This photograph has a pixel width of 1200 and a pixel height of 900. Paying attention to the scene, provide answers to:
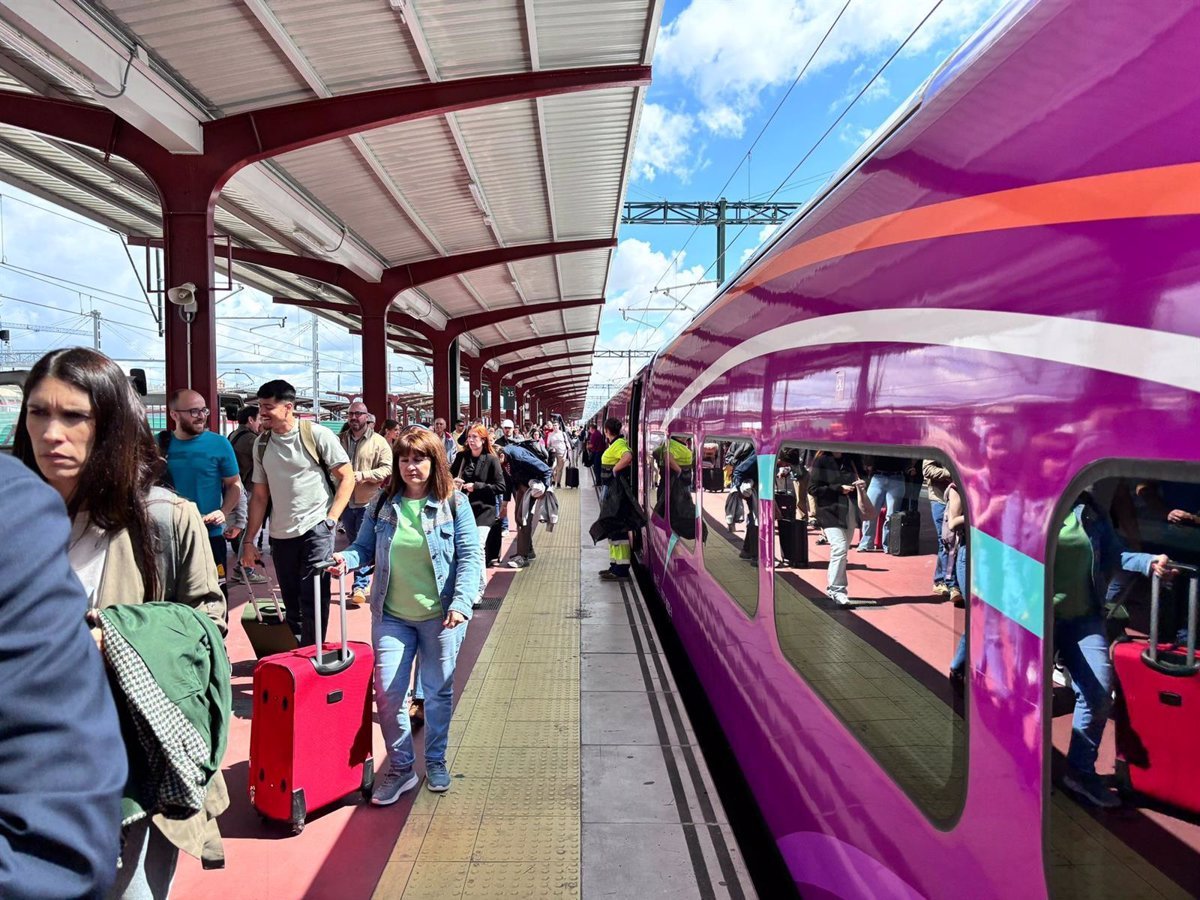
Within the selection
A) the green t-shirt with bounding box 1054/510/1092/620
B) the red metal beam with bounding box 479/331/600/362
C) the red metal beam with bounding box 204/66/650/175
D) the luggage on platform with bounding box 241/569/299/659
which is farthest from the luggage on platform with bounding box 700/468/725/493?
the red metal beam with bounding box 479/331/600/362

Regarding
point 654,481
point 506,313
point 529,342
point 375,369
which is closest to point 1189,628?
point 654,481

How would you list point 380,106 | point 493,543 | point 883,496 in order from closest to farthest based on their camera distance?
1. point 883,496
2. point 380,106
3. point 493,543

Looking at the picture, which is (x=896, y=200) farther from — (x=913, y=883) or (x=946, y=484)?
(x=913, y=883)

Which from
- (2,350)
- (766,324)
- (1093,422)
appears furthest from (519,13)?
(2,350)

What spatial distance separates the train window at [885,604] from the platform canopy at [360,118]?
5.20 metres

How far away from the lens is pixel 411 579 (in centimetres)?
332

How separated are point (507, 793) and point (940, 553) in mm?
2539

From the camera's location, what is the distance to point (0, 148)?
8.30 m

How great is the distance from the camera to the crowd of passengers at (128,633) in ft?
2.86

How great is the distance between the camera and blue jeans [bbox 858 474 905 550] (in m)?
1.95

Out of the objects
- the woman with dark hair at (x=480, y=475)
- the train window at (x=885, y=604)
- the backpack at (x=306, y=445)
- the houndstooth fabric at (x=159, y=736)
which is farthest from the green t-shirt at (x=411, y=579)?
the woman with dark hair at (x=480, y=475)

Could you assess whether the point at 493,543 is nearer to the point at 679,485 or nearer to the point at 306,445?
the point at 679,485

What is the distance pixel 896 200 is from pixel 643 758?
9.91 ft

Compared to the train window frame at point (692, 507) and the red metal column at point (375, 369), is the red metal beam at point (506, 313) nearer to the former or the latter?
the red metal column at point (375, 369)
